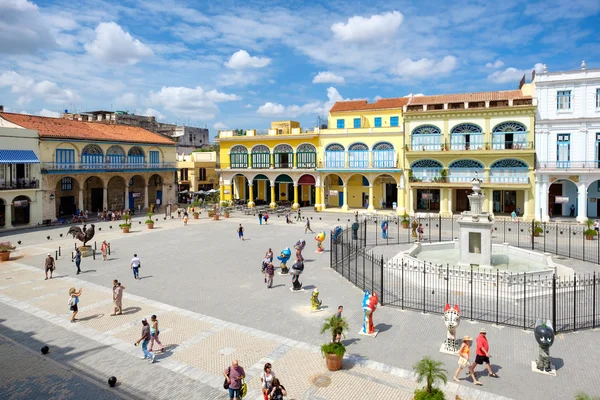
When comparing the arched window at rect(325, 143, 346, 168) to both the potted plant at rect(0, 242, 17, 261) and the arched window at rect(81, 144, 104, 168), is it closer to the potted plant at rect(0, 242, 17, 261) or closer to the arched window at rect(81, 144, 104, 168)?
the arched window at rect(81, 144, 104, 168)

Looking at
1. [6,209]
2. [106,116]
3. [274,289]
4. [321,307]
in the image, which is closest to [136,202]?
[6,209]

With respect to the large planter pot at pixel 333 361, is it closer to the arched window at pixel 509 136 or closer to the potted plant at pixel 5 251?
the potted plant at pixel 5 251

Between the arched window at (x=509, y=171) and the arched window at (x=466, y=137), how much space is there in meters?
2.36

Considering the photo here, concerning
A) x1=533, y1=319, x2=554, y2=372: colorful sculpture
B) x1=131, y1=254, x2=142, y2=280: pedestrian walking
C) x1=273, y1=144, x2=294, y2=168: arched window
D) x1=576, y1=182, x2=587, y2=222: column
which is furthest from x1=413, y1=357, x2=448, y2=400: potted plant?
x1=273, y1=144, x2=294, y2=168: arched window

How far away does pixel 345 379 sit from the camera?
35.8ft

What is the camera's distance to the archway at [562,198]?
132 feet

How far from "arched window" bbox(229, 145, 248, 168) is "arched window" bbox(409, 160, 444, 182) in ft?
67.7

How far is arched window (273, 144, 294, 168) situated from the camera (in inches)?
2015

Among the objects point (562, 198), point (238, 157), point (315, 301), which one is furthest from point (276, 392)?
point (238, 157)

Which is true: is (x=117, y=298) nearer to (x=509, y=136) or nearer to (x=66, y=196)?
(x=66, y=196)

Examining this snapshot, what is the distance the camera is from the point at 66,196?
45.1 meters

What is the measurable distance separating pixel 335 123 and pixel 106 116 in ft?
124

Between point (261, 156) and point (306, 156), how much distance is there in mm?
A: 6151

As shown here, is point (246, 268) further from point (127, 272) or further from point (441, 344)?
point (441, 344)
